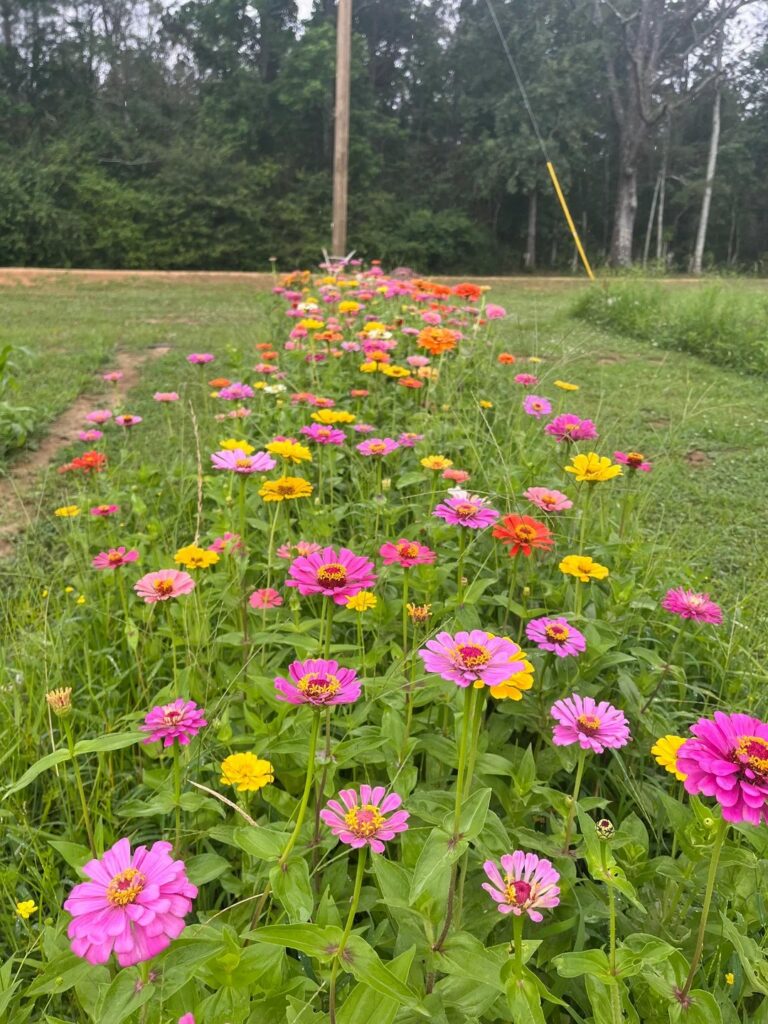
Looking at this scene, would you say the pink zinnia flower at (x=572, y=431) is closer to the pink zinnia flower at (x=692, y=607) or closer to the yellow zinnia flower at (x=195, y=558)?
the pink zinnia flower at (x=692, y=607)

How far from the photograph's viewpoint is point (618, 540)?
Answer: 5.14ft

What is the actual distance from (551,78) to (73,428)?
18.7 meters

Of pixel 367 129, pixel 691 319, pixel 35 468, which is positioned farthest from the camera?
Result: pixel 367 129

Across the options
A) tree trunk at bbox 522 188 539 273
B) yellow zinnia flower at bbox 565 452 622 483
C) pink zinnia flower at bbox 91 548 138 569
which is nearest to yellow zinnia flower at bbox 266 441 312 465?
pink zinnia flower at bbox 91 548 138 569

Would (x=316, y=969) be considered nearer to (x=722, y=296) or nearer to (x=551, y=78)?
(x=722, y=296)

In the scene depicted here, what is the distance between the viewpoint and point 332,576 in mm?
849

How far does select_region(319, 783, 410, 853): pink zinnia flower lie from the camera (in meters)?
0.64

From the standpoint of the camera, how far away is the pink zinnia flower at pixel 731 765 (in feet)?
1.89

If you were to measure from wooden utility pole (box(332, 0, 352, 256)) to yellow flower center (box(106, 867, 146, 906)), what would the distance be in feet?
25.9

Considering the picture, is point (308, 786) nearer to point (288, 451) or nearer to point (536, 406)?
point (288, 451)

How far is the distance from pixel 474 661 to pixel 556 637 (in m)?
0.35

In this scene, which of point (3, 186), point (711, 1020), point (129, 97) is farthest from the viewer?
point (129, 97)

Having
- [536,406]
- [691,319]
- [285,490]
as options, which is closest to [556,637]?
[285,490]

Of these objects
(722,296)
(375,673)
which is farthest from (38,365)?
(722,296)
